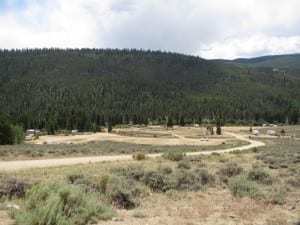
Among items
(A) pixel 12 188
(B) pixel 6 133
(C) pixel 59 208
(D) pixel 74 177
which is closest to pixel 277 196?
(D) pixel 74 177

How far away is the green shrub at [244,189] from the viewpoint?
15414 millimetres

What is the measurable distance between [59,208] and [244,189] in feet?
26.0

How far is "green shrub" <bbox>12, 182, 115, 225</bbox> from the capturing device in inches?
401

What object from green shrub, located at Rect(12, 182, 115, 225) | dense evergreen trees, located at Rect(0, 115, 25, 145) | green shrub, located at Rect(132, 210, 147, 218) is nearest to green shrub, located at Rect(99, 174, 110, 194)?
green shrub, located at Rect(12, 182, 115, 225)

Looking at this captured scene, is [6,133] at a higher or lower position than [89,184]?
higher

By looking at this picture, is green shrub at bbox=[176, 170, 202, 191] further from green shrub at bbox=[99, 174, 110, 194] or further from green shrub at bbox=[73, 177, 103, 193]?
green shrub at bbox=[73, 177, 103, 193]

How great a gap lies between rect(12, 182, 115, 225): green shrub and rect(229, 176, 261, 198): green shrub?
5482 millimetres

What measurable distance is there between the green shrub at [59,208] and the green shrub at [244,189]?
18.0ft

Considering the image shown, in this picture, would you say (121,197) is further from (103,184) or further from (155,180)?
(155,180)

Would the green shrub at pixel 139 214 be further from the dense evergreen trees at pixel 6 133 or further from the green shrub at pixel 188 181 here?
the dense evergreen trees at pixel 6 133

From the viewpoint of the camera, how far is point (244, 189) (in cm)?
1614

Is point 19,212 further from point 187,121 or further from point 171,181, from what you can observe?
point 187,121

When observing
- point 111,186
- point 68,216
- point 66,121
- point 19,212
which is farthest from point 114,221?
point 66,121

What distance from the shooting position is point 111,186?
14.9m
